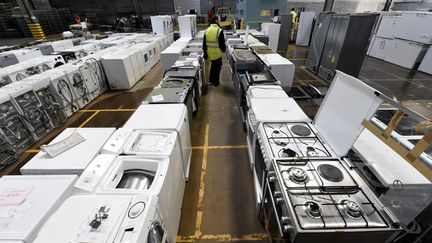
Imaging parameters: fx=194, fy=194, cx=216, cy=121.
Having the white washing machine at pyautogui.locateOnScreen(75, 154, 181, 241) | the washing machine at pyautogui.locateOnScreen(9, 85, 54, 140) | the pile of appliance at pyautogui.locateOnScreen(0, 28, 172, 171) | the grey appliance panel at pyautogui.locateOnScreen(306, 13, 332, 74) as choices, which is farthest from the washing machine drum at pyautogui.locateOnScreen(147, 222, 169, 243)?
the grey appliance panel at pyautogui.locateOnScreen(306, 13, 332, 74)

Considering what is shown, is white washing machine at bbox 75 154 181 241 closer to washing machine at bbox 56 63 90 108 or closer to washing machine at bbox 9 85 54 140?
washing machine at bbox 9 85 54 140

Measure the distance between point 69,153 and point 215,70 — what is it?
16.8 feet

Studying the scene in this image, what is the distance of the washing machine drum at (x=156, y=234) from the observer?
148 centimetres

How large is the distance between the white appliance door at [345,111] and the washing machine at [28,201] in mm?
2686

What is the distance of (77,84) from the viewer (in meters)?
5.51

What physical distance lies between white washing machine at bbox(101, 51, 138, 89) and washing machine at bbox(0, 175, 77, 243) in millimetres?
5456

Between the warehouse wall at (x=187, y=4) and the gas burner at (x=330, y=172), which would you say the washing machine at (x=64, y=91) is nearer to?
the gas burner at (x=330, y=172)

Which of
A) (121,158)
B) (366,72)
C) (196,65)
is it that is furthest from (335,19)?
(121,158)

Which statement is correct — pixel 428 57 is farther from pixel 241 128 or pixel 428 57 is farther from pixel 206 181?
pixel 206 181

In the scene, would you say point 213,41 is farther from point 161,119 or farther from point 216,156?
point 161,119

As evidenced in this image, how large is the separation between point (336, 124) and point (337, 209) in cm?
98

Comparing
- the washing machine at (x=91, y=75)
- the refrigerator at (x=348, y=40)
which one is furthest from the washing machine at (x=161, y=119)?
the refrigerator at (x=348, y=40)

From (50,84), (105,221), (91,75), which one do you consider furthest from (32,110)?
(105,221)

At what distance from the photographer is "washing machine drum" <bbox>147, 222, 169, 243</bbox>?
4.86ft
